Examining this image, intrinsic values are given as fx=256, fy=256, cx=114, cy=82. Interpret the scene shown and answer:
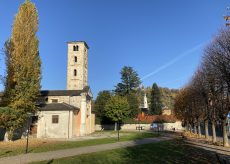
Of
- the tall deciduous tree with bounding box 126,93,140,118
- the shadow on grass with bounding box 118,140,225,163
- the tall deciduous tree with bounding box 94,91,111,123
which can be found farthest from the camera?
the tall deciduous tree with bounding box 126,93,140,118

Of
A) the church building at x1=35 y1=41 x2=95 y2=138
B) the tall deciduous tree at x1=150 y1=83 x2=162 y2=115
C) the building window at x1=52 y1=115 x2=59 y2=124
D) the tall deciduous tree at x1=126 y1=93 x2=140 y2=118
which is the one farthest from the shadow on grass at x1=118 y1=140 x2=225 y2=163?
the tall deciduous tree at x1=150 y1=83 x2=162 y2=115

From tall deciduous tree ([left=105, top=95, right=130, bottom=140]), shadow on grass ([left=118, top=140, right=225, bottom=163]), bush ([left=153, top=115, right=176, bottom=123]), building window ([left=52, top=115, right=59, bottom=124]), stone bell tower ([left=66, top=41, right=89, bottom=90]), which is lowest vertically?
shadow on grass ([left=118, top=140, right=225, bottom=163])

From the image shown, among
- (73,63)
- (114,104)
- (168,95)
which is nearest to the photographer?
(73,63)

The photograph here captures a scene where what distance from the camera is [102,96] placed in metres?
79.1

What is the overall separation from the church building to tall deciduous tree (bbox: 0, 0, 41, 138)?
7.24m

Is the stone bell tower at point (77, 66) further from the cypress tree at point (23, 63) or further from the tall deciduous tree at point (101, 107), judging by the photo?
the cypress tree at point (23, 63)

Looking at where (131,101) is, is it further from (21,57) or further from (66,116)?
(21,57)

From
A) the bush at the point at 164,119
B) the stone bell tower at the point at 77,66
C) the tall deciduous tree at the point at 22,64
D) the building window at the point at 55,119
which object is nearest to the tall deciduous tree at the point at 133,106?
the bush at the point at 164,119

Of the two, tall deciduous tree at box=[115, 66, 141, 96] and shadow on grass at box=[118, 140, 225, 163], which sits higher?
tall deciduous tree at box=[115, 66, 141, 96]

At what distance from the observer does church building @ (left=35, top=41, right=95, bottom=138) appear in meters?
40.5

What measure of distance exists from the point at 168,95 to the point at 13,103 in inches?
5360

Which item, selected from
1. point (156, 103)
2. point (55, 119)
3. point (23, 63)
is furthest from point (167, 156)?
point (156, 103)

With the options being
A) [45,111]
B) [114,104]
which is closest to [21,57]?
[45,111]

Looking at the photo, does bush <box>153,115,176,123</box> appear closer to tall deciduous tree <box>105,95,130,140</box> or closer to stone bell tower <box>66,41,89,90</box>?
tall deciduous tree <box>105,95,130,140</box>
